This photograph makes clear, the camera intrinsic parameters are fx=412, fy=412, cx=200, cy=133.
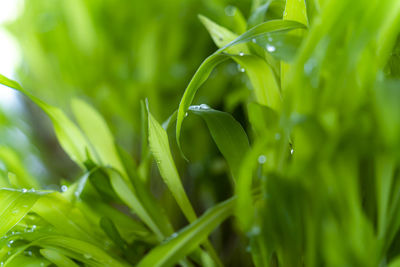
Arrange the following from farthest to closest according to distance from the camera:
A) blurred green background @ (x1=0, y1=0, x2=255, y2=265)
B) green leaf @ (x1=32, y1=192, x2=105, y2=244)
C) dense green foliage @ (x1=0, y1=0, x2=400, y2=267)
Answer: blurred green background @ (x1=0, y1=0, x2=255, y2=265) → green leaf @ (x1=32, y1=192, x2=105, y2=244) → dense green foliage @ (x1=0, y1=0, x2=400, y2=267)

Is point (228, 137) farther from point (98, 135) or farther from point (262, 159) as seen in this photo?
point (98, 135)

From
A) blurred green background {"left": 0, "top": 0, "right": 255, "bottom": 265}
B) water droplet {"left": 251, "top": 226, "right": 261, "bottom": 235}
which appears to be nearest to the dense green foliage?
water droplet {"left": 251, "top": 226, "right": 261, "bottom": 235}

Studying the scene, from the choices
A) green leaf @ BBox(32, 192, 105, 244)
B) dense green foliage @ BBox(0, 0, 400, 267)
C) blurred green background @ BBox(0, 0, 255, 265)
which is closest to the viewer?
dense green foliage @ BBox(0, 0, 400, 267)

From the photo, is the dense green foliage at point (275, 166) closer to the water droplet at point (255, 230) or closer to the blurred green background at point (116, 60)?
the water droplet at point (255, 230)

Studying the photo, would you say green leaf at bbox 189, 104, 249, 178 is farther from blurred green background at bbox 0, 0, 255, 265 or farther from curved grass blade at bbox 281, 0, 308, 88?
blurred green background at bbox 0, 0, 255, 265

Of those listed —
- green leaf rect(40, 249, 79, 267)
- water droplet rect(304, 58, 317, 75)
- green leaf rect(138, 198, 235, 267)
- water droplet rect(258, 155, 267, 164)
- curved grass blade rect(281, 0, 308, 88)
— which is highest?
curved grass blade rect(281, 0, 308, 88)

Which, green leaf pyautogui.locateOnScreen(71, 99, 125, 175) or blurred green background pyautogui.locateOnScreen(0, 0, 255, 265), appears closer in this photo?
green leaf pyautogui.locateOnScreen(71, 99, 125, 175)

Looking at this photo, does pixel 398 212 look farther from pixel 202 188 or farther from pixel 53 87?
pixel 53 87
